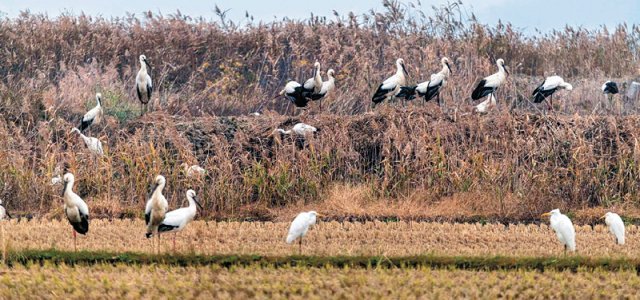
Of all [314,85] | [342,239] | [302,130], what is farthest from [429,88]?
[342,239]

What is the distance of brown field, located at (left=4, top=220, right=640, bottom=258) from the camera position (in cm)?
1080

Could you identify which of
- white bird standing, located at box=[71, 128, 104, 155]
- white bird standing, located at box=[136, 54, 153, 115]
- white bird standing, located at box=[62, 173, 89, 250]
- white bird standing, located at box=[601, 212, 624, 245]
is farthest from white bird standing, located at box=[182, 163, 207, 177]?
white bird standing, located at box=[601, 212, 624, 245]

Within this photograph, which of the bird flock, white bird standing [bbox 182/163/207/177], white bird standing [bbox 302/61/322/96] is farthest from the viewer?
white bird standing [bbox 302/61/322/96]

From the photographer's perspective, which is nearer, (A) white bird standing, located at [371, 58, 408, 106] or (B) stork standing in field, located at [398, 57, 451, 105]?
(B) stork standing in field, located at [398, 57, 451, 105]

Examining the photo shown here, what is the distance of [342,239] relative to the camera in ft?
38.8

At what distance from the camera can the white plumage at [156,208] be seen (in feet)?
35.0

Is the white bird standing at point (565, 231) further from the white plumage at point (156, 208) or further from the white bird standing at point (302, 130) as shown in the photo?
the white bird standing at point (302, 130)

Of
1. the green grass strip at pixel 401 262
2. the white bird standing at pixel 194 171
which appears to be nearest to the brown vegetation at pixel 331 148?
the white bird standing at pixel 194 171

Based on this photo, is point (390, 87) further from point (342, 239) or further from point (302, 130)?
point (342, 239)

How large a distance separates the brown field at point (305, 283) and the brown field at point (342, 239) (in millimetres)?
897

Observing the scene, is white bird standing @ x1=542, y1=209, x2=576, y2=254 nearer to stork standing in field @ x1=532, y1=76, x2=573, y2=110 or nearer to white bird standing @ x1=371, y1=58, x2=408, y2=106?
white bird standing @ x1=371, y1=58, x2=408, y2=106

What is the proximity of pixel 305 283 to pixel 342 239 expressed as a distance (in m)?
2.97

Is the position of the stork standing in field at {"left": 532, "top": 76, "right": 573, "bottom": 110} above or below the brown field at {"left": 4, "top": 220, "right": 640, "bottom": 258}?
above

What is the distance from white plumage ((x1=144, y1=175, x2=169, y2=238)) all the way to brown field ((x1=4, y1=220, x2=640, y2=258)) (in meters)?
0.24
